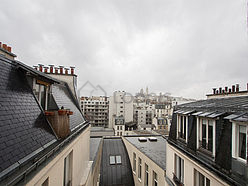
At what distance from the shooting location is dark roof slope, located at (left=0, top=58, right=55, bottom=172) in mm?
2496

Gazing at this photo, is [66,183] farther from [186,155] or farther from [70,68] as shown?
[70,68]

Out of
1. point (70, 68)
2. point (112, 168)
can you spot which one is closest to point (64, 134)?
point (70, 68)

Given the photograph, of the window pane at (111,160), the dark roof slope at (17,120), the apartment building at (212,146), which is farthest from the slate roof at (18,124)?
the window pane at (111,160)

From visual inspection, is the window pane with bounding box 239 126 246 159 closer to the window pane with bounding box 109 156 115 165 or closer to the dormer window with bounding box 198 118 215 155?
the dormer window with bounding box 198 118 215 155

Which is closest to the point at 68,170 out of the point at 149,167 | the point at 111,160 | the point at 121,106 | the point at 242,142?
the point at 242,142

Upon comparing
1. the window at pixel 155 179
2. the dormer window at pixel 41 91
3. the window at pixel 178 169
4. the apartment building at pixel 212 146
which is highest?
the dormer window at pixel 41 91

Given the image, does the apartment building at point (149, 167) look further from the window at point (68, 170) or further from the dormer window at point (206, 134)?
the window at point (68, 170)

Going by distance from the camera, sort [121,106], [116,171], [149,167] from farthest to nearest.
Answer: [121,106] → [116,171] → [149,167]

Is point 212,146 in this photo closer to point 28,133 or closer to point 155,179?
point 28,133

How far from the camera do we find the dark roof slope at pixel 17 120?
8.19 ft

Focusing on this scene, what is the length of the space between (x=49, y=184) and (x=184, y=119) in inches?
240

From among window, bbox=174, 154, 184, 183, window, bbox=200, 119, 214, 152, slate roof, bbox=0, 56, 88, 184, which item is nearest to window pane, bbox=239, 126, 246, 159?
window, bbox=200, 119, 214, 152

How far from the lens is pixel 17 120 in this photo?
10.2ft

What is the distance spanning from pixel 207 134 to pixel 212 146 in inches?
17.5
